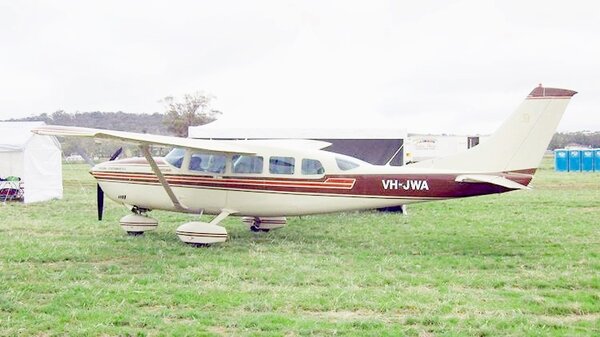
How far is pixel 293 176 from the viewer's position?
10.9 m

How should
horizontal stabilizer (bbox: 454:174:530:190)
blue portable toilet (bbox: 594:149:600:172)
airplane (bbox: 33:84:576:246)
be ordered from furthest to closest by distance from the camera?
blue portable toilet (bbox: 594:149:600:172), airplane (bbox: 33:84:576:246), horizontal stabilizer (bbox: 454:174:530:190)

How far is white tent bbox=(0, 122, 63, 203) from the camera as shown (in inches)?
733

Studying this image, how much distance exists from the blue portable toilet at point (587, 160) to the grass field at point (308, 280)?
1218 inches

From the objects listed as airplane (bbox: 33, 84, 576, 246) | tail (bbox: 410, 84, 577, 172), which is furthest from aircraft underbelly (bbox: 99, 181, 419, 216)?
tail (bbox: 410, 84, 577, 172)

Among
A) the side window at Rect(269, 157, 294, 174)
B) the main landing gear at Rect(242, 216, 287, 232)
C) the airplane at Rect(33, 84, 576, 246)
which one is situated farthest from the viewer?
the main landing gear at Rect(242, 216, 287, 232)

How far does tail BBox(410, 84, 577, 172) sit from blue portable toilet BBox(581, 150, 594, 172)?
34.7 m

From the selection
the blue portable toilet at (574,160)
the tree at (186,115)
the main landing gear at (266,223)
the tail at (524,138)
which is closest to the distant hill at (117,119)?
the tree at (186,115)

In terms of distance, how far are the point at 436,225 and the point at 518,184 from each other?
3.78 metres

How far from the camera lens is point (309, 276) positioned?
25.7ft

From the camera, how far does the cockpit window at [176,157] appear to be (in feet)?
37.1

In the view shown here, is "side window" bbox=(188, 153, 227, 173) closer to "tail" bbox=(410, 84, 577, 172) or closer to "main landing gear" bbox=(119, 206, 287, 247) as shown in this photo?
"main landing gear" bbox=(119, 206, 287, 247)

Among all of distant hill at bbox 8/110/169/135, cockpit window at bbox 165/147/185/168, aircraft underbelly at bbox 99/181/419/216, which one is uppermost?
distant hill at bbox 8/110/169/135

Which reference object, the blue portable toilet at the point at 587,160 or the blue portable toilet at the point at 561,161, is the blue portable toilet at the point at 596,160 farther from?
the blue portable toilet at the point at 561,161

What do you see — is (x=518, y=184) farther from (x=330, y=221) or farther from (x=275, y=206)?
(x=330, y=221)
